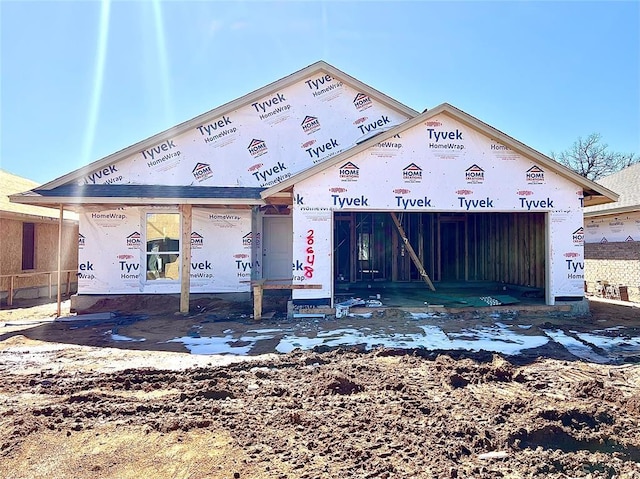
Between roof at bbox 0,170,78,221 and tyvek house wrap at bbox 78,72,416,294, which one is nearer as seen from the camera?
tyvek house wrap at bbox 78,72,416,294

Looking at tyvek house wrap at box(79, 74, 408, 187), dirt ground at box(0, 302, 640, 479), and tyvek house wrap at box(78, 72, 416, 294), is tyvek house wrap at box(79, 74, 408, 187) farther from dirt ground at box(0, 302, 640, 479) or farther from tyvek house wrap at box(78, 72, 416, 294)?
dirt ground at box(0, 302, 640, 479)

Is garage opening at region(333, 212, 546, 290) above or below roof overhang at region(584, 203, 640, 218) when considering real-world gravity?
below

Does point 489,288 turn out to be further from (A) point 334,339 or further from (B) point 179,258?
(B) point 179,258

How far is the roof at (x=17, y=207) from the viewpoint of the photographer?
12.7m

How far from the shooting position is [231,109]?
1261 centimetres

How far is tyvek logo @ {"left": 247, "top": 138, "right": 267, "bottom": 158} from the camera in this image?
41.8 ft

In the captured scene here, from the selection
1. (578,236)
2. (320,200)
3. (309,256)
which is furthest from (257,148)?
(578,236)

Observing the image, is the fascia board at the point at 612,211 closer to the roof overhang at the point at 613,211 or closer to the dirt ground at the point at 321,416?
the roof overhang at the point at 613,211

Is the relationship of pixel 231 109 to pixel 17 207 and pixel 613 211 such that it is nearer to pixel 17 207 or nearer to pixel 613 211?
pixel 17 207

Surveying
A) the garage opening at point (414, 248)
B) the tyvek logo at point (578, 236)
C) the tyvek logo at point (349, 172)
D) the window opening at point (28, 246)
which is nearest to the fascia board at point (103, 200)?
the tyvek logo at point (349, 172)

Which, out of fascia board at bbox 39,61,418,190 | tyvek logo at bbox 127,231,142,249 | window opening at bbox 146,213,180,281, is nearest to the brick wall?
fascia board at bbox 39,61,418,190

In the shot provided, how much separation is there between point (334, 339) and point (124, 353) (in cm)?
370

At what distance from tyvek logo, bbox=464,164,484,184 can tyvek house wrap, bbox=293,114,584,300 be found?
0.03 meters

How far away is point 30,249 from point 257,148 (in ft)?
29.6
